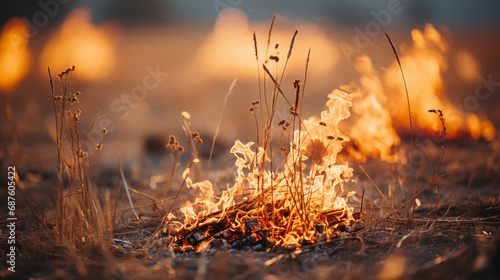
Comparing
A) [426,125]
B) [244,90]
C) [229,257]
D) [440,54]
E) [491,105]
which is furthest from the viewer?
[244,90]

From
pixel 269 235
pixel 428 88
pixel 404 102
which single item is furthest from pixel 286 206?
pixel 404 102

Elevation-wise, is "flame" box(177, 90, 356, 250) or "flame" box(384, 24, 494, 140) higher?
"flame" box(384, 24, 494, 140)

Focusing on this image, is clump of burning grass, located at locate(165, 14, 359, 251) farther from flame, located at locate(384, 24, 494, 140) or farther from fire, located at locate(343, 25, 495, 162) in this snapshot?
flame, located at locate(384, 24, 494, 140)

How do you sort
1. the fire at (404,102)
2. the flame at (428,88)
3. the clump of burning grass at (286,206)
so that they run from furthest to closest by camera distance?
the flame at (428,88) < the fire at (404,102) < the clump of burning grass at (286,206)

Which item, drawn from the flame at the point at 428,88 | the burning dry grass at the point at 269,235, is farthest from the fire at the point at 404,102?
the burning dry grass at the point at 269,235

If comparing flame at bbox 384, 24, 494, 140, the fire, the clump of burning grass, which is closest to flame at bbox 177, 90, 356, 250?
the clump of burning grass

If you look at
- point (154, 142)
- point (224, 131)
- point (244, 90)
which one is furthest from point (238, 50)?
point (154, 142)

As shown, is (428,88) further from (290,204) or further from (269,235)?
(269,235)

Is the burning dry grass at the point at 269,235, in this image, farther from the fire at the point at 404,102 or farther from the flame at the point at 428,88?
the flame at the point at 428,88

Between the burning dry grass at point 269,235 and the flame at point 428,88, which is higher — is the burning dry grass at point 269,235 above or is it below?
below

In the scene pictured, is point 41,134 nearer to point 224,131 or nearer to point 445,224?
→ point 224,131

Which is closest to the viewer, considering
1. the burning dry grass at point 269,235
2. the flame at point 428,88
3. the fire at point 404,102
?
the burning dry grass at point 269,235
